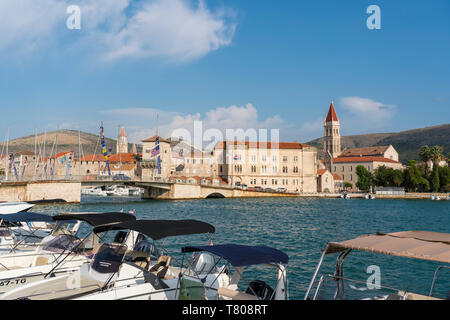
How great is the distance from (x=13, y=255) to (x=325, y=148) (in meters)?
150

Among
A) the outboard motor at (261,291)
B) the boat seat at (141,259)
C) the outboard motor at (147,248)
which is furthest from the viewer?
the outboard motor at (147,248)

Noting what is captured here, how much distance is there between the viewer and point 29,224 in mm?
22203

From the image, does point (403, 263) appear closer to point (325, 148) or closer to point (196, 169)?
point (196, 169)

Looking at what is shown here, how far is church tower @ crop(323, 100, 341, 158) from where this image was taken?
154 metres

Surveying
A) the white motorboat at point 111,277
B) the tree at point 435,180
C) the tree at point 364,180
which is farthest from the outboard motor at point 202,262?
the tree at point 364,180

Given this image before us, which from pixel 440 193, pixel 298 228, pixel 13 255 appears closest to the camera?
pixel 13 255

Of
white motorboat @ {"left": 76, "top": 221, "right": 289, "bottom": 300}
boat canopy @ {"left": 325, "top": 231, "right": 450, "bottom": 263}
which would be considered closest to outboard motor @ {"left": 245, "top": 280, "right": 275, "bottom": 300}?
white motorboat @ {"left": 76, "top": 221, "right": 289, "bottom": 300}

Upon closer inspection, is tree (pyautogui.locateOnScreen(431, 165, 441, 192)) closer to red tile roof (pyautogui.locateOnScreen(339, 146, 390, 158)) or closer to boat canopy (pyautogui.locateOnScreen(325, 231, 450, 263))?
red tile roof (pyautogui.locateOnScreen(339, 146, 390, 158))

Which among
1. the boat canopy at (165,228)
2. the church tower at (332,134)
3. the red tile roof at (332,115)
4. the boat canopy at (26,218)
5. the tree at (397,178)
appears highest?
the red tile roof at (332,115)

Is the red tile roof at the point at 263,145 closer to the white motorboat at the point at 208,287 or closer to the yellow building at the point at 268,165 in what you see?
the yellow building at the point at 268,165

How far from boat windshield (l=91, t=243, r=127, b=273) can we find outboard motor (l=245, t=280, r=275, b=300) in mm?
3210

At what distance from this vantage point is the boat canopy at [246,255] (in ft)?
27.4

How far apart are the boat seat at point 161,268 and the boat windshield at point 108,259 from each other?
47.5 inches
